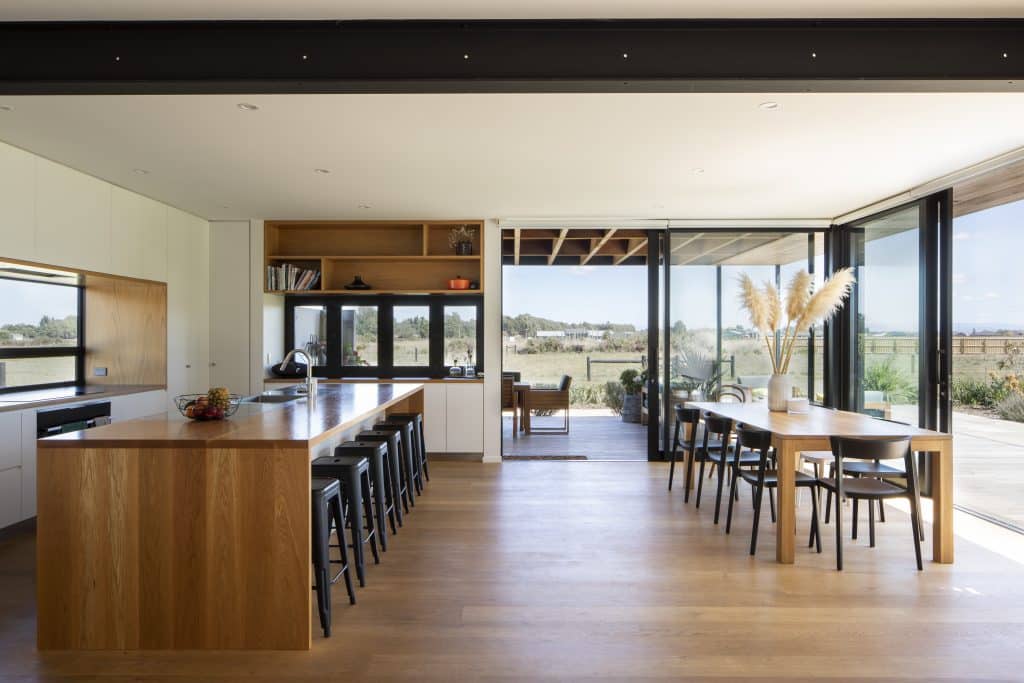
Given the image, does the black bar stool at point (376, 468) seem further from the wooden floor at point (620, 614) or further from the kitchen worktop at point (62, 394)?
the kitchen worktop at point (62, 394)

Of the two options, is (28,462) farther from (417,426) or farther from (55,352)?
(417,426)

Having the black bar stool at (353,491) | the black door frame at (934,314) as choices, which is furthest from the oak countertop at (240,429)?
the black door frame at (934,314)

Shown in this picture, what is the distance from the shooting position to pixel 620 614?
2963 millimetres

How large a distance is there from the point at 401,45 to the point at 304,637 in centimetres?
242

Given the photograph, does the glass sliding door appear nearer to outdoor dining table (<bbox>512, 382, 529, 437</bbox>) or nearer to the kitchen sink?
outdoor dining table (<bbox>512, 382, 529, 437</bbox>)

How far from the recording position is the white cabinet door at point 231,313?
21.7 ft

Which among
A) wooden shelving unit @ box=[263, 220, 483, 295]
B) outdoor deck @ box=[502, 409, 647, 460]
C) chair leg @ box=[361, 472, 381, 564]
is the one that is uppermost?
wooden shelving unit @ box=[263, 220, 483, 295]

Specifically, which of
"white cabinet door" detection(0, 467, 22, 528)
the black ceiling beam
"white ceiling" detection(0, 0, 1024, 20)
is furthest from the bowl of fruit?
"white cabinet door" detection(0, 467, 22, 528)

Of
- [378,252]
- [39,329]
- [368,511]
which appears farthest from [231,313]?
[368,511]

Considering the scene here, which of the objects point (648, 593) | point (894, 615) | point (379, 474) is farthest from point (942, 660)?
point (379, 474)

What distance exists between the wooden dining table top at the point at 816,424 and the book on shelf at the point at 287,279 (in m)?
4.15

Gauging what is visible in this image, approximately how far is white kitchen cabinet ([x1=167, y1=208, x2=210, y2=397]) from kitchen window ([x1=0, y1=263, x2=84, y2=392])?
2.34ft

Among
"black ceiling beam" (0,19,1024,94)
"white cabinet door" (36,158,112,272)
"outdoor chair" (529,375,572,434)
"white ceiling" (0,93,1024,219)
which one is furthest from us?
"outdoor chair" (529,375,572,434)

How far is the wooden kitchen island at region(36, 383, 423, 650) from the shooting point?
8.57 ft
